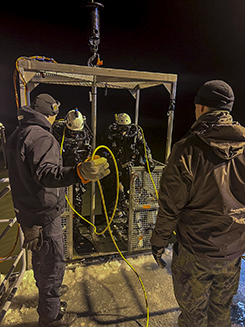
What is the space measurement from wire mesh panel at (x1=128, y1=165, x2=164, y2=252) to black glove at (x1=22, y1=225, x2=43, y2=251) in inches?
71.5

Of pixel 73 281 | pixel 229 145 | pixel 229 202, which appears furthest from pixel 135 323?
pixel 229 145

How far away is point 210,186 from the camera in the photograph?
5.05 feet

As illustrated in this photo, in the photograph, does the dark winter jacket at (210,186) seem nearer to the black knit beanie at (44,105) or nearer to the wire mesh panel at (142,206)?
the black knit beanie at (44,105)

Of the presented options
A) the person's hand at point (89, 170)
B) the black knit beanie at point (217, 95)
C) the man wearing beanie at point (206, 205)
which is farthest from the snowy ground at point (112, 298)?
the black knit beanie at point (217, 95)

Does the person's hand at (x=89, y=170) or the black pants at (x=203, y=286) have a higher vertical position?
the person's hand at (x=89, y=170)

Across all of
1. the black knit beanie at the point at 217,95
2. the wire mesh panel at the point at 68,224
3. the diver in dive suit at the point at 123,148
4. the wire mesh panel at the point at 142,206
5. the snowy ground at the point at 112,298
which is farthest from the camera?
the diver in dive suit at the point at 123,148

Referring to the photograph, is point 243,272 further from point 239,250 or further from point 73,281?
point 73,281

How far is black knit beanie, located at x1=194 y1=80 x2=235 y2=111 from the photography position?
157 centimetres

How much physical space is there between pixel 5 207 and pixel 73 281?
4243 millimetres

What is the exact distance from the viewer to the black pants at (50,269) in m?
2.11

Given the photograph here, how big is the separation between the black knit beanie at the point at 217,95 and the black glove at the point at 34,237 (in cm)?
181

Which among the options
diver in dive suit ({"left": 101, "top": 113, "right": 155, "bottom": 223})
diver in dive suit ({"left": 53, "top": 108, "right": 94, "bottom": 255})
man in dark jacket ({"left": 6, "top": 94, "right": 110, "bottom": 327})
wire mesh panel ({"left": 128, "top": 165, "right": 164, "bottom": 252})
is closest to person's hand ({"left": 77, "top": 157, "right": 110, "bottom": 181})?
man in dark jacket ({"left": 6, "top": 94, "right": 110, "bottom": 327})

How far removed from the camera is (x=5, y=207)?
20.9ft

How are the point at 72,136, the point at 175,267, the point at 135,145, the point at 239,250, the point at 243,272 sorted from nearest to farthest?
the point at 239,250
the point at 175,267
the point at 243,272
the point at 72,136
the point at 135,145
